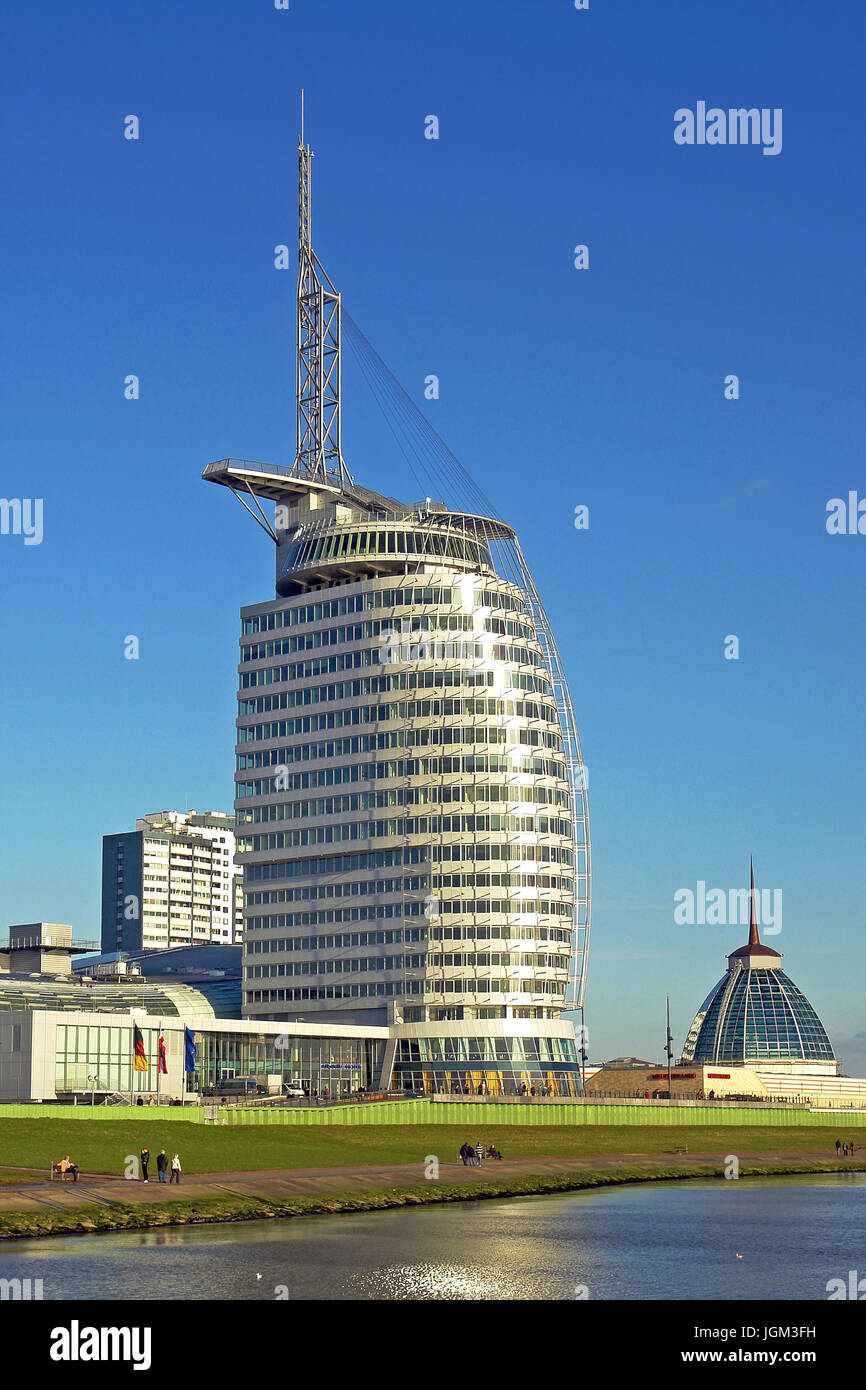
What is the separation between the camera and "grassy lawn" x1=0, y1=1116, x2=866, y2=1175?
89312mm

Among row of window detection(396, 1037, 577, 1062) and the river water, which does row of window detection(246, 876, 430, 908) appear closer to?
row of window detection(396, 1037, 577, 1062)

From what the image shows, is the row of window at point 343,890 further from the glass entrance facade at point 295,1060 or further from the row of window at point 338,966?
the glass entrance facade at point 295,1060

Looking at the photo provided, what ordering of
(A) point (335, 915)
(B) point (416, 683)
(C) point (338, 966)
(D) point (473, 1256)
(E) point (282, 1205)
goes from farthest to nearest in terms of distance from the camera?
(A) point (335, 915), (C) point (338, 966), (B) point (416, 683), (E) point (282, 1205), (D) point (473, 1256)

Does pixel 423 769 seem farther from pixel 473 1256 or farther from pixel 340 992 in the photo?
pixel 473 1256

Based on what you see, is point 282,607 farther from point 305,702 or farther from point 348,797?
point 348,797

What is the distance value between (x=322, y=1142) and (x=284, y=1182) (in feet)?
98.4

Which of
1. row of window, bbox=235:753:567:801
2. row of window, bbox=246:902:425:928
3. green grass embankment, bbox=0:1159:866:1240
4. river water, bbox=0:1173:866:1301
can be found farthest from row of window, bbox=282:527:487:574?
river water, bbox=0:1173:866:1301

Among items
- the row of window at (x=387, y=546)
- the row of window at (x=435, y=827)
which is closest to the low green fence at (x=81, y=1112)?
the row of window at (x=435, y=827)

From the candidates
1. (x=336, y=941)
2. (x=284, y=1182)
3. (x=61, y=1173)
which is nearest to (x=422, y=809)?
(x=336, y=941)

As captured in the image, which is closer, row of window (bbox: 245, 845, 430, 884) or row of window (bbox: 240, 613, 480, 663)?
row of window (bbox: 245, 845, 430, 884)

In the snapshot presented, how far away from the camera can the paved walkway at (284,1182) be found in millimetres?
70062

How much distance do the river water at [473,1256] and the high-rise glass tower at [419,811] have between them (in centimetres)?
9638

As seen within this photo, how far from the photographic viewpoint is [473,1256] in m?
56.9

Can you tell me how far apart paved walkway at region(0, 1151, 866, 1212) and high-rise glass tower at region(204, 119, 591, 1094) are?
6175 centimetres
